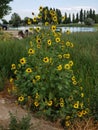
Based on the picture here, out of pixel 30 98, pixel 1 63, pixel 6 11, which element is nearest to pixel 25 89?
pixel 30 98

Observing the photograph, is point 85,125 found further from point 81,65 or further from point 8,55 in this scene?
point 8,55

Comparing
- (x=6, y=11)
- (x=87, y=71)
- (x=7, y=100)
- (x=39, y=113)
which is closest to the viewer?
(x=39, y=113)

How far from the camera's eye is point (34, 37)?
22.7 feet

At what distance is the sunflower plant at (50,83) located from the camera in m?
6.32

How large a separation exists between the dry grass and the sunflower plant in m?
0.10

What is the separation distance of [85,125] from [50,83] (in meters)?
0.82

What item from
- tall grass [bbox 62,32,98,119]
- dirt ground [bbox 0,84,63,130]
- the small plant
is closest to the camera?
the small plant

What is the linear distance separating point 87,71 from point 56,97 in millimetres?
1329

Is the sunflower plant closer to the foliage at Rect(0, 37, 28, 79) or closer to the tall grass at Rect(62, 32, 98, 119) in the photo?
the tall grass at Rect(62, 32, 98, 119)

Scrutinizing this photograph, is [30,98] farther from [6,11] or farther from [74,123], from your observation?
[6,11]

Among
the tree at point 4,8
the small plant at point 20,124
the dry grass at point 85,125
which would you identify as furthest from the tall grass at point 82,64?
the tree at point 4,8

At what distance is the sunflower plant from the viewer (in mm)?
6316

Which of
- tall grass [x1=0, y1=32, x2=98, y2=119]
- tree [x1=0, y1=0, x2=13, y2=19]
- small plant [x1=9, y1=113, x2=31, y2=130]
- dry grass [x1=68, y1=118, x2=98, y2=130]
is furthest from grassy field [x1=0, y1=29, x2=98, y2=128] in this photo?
tree [x1=0, y1=0, x2=13, y2=19]

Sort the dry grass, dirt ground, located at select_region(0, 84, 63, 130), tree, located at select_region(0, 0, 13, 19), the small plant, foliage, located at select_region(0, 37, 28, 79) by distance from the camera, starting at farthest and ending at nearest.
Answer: tree, located at select_region(0, 0, 13, 19) < foliage, located at select_region(0, 37, 28, 79) < the dry grass < dirt ground, located at select_region(0, 84, 63, 130) < the small plant
